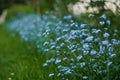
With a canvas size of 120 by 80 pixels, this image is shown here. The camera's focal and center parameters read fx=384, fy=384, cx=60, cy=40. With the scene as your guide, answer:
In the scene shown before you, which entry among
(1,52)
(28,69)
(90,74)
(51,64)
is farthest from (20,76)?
(1,52)

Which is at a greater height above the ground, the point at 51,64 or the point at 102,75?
the point at 51,64

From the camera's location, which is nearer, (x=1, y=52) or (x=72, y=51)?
(x=72, y=51)

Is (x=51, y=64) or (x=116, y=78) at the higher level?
(x=51, y=64)

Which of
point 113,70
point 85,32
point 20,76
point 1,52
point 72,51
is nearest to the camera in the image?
Result: point 113,70

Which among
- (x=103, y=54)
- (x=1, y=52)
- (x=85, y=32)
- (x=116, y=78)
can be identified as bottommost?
(x=116, y=78)

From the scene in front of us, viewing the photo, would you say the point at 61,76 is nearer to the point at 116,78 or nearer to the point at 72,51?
the point at 72,51

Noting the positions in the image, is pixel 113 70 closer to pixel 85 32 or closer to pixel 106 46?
pixel 106 46

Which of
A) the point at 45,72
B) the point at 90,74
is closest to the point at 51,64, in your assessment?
the point at 45,72

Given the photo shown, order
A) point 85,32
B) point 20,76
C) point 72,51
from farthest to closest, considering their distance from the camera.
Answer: point 20,76
point 85,32
point 72,51

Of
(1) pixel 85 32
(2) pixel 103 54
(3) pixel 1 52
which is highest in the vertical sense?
(3) pixel 1 52
